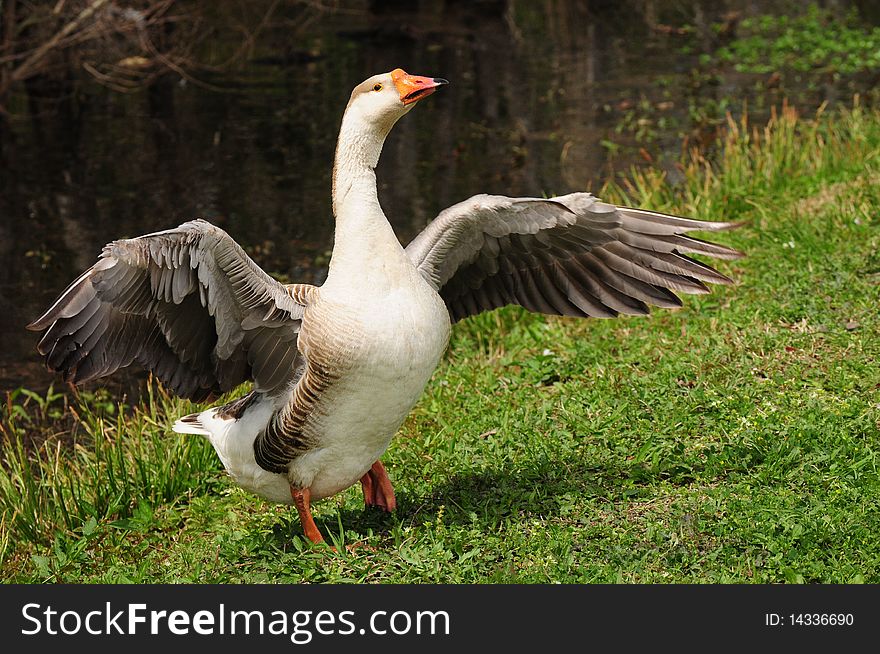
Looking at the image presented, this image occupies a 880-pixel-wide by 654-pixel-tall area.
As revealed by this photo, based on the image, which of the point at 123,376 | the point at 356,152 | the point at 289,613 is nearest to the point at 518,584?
the point at 289,613

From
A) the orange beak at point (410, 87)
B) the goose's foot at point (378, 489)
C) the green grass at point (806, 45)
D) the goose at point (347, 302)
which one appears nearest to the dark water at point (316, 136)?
the green grass at point (806, 45)

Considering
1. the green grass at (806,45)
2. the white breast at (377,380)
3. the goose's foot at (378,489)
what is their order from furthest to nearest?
the green grass at (806,45) → the goose's foot at (378,489) → the white breast at (377,380)

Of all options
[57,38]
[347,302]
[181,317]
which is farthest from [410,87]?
[57,38]

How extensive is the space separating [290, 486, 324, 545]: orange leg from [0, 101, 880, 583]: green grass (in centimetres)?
8

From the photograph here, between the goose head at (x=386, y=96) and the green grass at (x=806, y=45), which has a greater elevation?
the goose head at (x=386, y=96)

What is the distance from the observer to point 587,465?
16.9ft

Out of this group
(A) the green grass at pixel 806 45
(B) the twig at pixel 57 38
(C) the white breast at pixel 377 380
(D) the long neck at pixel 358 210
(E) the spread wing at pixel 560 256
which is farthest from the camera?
(A) the green grass at pixel 806 45

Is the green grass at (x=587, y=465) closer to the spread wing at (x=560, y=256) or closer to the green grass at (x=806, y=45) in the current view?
the spread wing at (x=560, y=256)

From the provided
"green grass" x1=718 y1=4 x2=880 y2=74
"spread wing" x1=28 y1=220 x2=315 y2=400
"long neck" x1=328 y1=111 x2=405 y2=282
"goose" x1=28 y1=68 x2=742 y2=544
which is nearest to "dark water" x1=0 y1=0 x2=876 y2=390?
"green grass" x1=718 y1=4 x2=880 y2=74

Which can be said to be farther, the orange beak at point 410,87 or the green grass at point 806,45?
the green grass at point 806,45

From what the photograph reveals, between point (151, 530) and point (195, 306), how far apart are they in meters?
1.72

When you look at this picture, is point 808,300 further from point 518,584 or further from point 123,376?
point 123,376

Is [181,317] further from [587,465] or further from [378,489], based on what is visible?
[587,465]

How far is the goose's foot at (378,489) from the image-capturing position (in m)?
4.95
